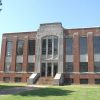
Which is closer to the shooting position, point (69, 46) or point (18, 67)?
point (69, 46)

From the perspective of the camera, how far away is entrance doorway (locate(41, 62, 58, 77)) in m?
44.1

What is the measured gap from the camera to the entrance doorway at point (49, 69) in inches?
1736

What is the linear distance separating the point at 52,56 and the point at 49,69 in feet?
7.77

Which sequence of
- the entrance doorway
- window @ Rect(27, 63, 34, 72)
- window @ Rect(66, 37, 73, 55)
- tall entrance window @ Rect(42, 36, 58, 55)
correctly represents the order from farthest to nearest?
window @ Rect(27, 63, 34, 72)
tall entrance window @ Rect(42, 36, 58, 55)
the entrance doorway
window @ Rect(66, 37, 73, 55)

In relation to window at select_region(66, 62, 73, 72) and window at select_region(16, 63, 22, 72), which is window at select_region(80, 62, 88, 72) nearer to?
window at select_region(66, 62, 73, 72)

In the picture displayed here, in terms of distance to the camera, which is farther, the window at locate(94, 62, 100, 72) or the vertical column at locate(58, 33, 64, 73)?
the vertical column at locate(58, 33, 64, 73)

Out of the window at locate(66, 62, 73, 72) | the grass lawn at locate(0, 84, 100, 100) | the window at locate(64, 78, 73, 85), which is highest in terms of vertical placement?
the window at locate(66, 62, 73, 72)

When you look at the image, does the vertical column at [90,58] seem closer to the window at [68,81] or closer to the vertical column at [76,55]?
the vertical column at [76,55]

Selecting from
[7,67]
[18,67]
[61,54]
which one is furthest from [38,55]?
[7,67]

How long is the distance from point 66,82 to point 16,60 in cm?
1087

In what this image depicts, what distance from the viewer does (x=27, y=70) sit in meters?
46.3

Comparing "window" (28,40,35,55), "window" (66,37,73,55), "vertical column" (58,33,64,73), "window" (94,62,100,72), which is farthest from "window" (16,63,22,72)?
"window" (94,62,100,72)

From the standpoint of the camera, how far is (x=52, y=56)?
44.4 meters

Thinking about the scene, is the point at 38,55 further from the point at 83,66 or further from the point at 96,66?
the point at 96,66
